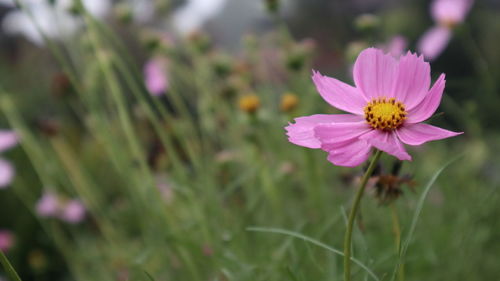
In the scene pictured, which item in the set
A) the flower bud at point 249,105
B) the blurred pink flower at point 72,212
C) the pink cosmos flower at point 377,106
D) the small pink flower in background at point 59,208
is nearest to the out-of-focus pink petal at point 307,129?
the pink cosmos flower at point 377,106

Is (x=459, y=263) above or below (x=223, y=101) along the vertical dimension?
below

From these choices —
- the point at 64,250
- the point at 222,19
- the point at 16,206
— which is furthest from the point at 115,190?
the point at 222,19

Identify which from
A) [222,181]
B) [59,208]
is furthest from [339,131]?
[59,208]

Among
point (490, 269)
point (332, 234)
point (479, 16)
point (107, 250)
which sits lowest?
point (490, 269)

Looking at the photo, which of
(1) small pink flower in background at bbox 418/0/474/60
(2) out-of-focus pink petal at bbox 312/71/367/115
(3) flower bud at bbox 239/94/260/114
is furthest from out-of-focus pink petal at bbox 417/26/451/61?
(2) out-of-focus pink petal at bbox 312/71/367/115

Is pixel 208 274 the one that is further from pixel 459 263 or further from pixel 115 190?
pixel 115 190

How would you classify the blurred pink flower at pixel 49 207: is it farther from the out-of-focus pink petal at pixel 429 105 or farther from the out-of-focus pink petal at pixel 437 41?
the out-of-focus pink petal at pixel 429 105

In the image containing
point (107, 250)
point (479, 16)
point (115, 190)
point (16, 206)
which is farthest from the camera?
point (479, 16)
